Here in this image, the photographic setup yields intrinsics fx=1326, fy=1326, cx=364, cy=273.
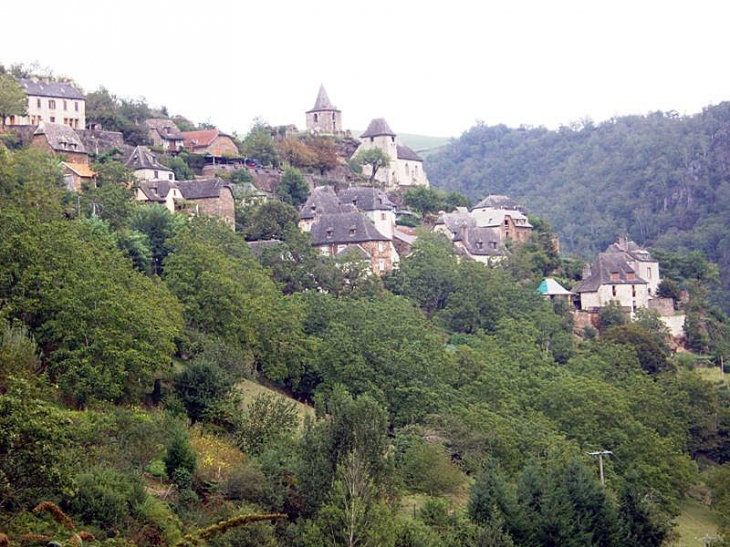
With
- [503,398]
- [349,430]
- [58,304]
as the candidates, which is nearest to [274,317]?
[503,398]

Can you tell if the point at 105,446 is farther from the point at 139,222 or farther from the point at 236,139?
the point at 236,139

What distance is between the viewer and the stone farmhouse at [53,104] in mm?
87750

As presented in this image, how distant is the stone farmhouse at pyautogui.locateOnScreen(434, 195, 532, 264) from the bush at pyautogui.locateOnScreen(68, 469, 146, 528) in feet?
190

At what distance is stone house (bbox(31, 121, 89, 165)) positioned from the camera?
79.2 meters

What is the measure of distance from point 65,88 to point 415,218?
26736mm

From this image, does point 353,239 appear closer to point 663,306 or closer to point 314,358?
point 314,358

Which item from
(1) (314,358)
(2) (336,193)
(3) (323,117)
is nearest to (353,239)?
(2) (336,193)

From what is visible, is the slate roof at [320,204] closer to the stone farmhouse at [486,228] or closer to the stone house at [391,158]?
the stone farmhouse at [486,228]

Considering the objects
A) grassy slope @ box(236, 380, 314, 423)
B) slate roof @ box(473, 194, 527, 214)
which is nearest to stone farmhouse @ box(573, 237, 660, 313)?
slate roof @ box(473, 194, 527, 214)

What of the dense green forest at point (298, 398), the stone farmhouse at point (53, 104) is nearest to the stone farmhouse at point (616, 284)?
the dense green forest at point (298, 398)

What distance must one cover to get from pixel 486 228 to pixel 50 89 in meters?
32.1

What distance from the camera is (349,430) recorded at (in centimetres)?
3953

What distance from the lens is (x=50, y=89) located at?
90.5 m

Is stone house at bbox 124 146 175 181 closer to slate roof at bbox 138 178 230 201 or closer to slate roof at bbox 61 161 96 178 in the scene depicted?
slate roof at bbox 138 178 230 201
